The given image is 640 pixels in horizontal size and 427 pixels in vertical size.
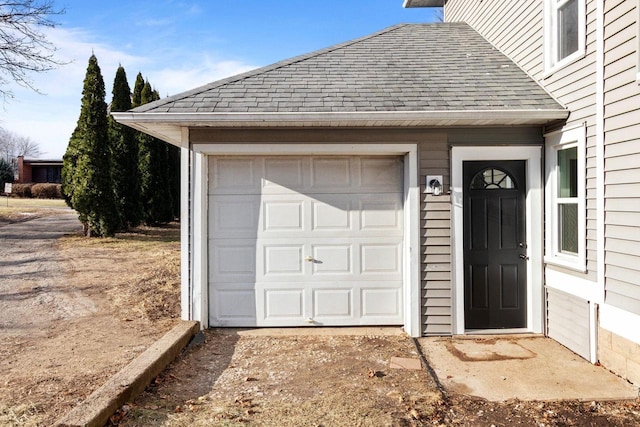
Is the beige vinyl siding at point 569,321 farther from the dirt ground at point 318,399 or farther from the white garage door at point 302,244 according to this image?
the white garage door at point 302,244

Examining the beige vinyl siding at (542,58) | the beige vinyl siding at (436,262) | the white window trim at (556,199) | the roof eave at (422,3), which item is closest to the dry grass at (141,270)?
the beige vinyl siding at (436,262)

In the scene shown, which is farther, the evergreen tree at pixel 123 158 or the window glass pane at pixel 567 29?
the evergreen tree at pixel 123 158

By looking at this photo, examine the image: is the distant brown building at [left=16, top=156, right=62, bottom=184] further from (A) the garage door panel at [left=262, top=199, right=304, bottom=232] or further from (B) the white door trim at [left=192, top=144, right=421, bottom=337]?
(A) the garage door panel at [left=262, top=199, right=304, bottom=232]

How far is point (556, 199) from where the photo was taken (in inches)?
209

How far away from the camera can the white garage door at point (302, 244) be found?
19.0ft

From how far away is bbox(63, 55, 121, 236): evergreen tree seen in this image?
1353cm

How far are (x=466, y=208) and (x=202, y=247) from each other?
344cm

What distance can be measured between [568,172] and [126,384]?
5.18 m

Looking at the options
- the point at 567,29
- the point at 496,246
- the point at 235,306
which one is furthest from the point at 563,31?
the point at 235,306

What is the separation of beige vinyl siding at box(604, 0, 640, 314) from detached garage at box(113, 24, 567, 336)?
0.98m

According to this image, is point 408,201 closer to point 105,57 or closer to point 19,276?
point 19,276

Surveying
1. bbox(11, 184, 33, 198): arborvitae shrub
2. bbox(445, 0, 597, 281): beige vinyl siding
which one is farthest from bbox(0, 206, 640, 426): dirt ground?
bbox(11, 184, 33, 198): arborvitae shrub

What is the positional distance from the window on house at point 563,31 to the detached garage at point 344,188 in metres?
0.46

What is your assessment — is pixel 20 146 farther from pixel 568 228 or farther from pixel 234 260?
pixel 568 228
